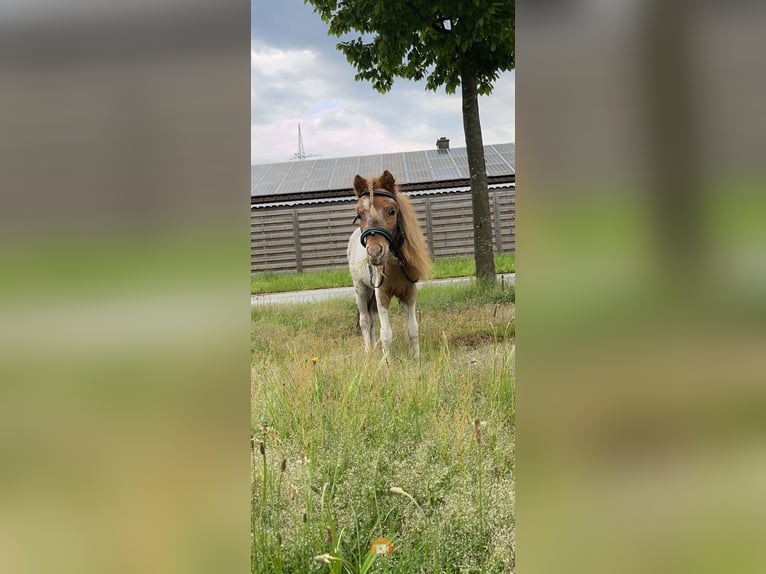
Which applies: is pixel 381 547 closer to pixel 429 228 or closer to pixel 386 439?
pixel 386 439

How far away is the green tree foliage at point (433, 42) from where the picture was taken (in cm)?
203

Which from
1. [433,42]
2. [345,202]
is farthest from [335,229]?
[433,42]

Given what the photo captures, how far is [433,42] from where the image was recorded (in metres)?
2.07

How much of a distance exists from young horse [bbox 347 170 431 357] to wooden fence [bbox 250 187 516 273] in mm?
65

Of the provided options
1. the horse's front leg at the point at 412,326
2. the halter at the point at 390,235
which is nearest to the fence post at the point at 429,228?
the halter at the point at 390,235

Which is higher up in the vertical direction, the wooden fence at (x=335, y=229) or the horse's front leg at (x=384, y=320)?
the wooden fence at (x=335, y=229)
